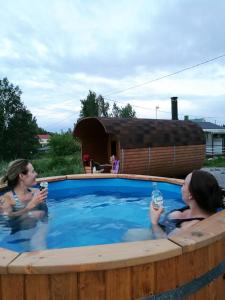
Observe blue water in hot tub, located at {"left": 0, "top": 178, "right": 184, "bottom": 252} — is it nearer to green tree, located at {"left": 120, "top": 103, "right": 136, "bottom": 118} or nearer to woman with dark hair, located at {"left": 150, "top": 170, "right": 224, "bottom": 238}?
woman with dark hair, located at {"left": 150, "top": 170, "right": 224, "bottom": 238}

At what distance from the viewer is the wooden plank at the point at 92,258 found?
1899 mm

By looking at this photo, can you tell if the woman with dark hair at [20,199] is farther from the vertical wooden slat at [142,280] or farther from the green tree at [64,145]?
the green tree at [64,145]

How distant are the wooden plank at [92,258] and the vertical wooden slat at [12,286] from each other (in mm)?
60

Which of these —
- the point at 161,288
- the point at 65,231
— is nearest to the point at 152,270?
the point at 161,288

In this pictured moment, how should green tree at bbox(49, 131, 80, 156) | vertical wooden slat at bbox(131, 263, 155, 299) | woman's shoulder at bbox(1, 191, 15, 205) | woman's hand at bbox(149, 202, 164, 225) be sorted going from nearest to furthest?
vertical wooden slat at bbox(131, 263, 155, 299) < woman's hand at bbox(149, 202, 164, 225) < woman's shoulder at bbox(1, 191, 15, 205) < green tree at bbox(49, 131, 80, 156)

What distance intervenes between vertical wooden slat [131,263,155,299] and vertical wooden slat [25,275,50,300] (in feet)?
1.73

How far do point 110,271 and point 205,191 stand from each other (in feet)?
4.13

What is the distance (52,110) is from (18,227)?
5815 cm

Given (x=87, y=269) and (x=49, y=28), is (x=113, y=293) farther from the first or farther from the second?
(x=49, y=28)

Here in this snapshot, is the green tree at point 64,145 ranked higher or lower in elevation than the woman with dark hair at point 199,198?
higher

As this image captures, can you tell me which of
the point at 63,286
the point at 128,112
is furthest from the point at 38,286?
the point at 128,112

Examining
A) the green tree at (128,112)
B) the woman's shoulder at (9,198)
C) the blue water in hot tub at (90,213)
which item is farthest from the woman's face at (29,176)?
the green tree at (128,112)

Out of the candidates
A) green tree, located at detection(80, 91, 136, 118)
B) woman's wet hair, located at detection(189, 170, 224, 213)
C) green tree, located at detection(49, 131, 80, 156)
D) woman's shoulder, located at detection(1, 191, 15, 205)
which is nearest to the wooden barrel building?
woman's shoulder, located at detection(1, 191, 15, 205)

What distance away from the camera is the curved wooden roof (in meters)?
11.2
